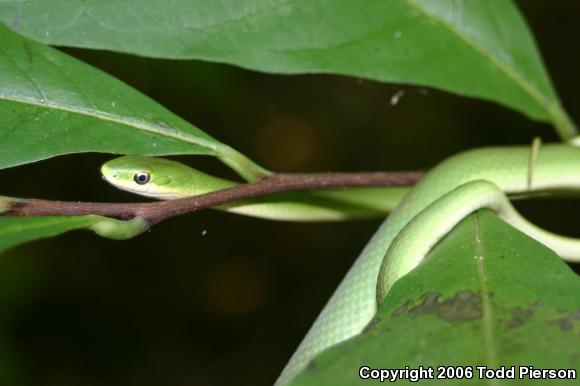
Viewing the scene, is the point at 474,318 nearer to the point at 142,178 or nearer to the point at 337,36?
the point at 337,36

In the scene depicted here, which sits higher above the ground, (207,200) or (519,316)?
(207,200)

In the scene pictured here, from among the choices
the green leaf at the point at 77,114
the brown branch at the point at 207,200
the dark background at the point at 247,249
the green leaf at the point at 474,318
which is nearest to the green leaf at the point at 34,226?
the brown branch at the point at 207,200

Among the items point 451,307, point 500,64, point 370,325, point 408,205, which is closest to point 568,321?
point 451,307

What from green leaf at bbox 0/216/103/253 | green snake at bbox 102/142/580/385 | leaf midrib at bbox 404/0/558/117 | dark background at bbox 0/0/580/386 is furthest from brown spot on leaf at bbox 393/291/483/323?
dark background at bbox 0/0/580/386

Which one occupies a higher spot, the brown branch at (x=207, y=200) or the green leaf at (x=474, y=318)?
the brown branch at (x=207, y=200)

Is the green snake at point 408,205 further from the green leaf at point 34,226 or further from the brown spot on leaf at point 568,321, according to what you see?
the green leaf at point 34,226

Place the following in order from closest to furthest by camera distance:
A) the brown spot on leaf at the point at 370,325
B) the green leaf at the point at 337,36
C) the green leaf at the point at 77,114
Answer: the brown spot on leaf at the point at 370,325
the green leaf at the point at 77,114
the green leaf at the point at 337,36
